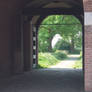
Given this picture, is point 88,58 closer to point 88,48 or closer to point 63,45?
point 88,48

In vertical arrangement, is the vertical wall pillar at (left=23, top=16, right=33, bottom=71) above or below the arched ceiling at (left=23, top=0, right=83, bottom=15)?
below

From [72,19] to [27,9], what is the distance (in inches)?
733

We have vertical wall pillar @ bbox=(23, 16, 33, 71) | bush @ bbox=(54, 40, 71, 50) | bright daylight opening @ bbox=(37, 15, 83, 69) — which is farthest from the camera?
bush @ bbox=(54, 40, 71, 50)

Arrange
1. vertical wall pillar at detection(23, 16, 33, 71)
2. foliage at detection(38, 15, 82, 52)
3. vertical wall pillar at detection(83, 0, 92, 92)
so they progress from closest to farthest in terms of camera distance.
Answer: vertical wall pillar at detection(83, 0, 92, 92) < vertical wall pillar at detection(23, 16, 33, 71) < foliage at detection(38, 15, 82, 52)

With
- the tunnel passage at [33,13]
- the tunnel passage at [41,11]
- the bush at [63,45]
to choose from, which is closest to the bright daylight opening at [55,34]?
the bush at [63,45]

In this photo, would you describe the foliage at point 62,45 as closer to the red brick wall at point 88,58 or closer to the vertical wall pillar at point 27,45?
the vertical wall pillar at point 27,45

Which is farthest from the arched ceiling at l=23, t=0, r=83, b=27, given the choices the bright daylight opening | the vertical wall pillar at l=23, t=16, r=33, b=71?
the bright daylight opening

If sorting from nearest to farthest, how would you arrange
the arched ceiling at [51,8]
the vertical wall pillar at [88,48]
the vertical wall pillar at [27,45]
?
the vertical wall pillar at [88,48]
the arched ceiling at [51,8]
the vertical wall pillar at [27,45]

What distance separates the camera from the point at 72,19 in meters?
37.9

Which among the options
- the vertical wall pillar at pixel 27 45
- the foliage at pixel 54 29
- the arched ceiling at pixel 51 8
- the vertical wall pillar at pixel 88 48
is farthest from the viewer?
the foliage at pixel 54 29

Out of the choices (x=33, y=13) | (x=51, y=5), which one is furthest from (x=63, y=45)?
(x=33, y=13)

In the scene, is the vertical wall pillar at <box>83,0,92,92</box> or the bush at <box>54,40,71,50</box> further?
the bush at <box>54,40,71,50</box>

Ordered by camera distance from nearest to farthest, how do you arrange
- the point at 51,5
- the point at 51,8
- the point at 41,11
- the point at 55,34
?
the point at 41,11
the point at 51,8
the point at 51,5
the point at 55,34

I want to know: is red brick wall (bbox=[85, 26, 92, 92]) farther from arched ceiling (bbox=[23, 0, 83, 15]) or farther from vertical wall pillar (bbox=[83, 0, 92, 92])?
arched ceiling (bbox=[23, 0, 83, 15])
